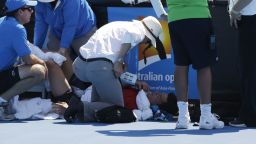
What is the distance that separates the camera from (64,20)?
23.2 feet

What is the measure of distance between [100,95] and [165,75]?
0.97m

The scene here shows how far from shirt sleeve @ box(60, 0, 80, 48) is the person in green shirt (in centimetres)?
178

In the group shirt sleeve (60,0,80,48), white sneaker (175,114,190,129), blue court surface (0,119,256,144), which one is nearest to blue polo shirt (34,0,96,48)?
shirt sleeve (60,0,80,48)

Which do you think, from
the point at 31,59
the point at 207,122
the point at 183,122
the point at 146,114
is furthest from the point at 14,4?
the point at 207,122

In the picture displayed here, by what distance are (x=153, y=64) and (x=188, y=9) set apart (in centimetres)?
158

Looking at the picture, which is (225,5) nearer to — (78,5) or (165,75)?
(165,75)

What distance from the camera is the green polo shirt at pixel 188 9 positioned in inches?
216

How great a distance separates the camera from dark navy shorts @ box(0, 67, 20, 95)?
6520 millimetres

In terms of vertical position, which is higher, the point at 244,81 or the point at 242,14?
the point at 242,14

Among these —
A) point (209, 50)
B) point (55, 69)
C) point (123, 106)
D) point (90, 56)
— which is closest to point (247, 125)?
point (209, 50)

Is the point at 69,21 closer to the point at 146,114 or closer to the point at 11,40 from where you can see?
the point at 11,40

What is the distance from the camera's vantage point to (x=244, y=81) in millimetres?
5820

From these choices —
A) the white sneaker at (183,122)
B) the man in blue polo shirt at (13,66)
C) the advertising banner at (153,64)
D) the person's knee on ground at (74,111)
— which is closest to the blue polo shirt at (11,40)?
the man in blue polo shirt at (13,66)

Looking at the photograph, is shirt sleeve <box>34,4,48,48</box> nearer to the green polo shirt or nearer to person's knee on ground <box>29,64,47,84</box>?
person's knee on ground <box>29,64,47,84</box>
